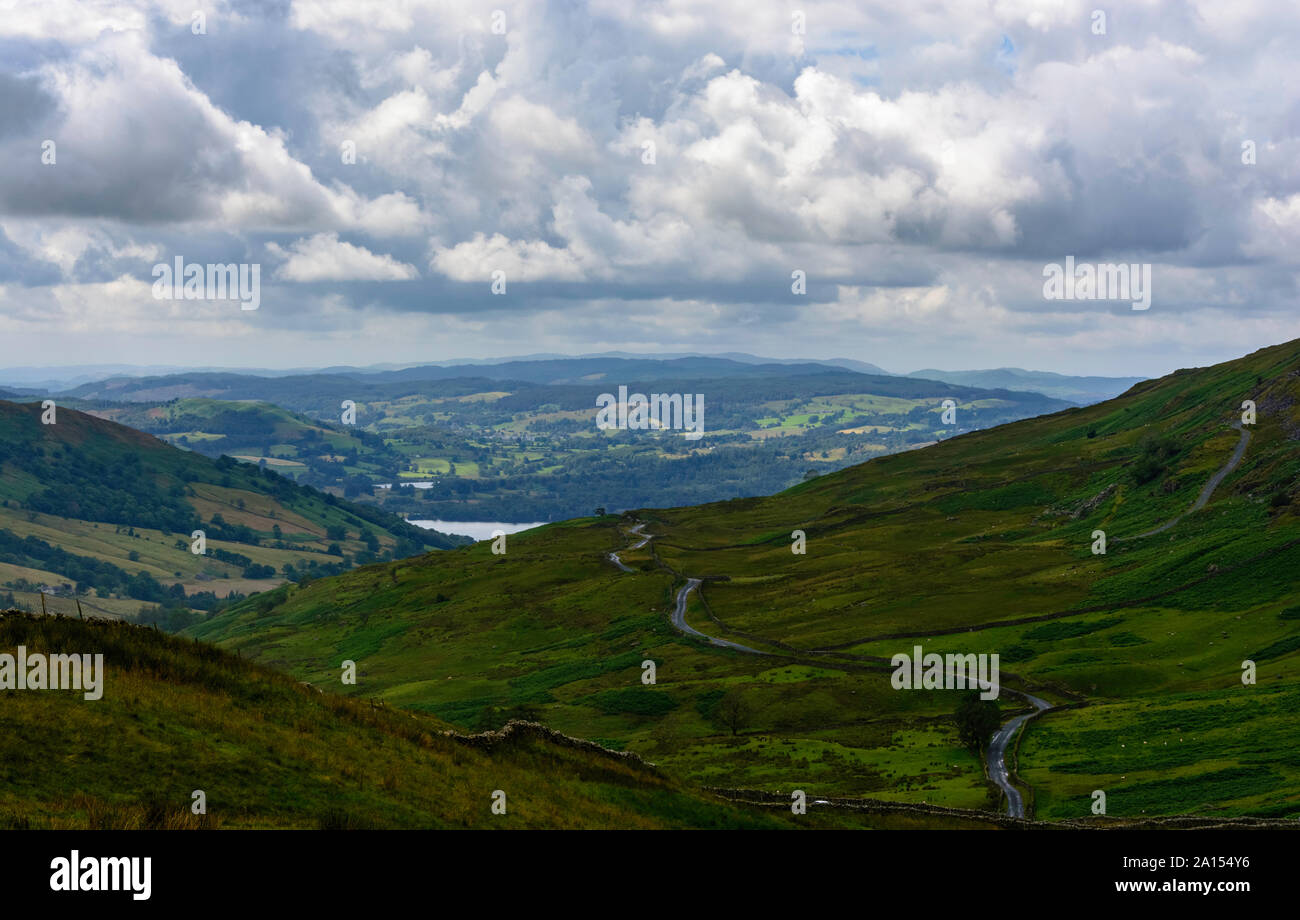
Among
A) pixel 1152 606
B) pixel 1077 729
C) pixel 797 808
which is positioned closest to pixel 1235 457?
pixel 1152 606

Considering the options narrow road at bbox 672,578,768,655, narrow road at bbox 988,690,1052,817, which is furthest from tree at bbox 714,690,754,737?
narrow road at bbox 988,690,1052,817

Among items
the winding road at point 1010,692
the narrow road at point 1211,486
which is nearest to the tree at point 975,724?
the winding road at point 1010,692

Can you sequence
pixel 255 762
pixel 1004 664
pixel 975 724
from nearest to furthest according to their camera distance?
pixel 255 762, pixel 975 724, pixel 1004 664

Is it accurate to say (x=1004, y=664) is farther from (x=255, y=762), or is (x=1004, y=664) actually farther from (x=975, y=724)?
(x=255, y=762)

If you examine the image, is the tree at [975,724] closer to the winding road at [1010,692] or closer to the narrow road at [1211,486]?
the winding road at [1010,692]

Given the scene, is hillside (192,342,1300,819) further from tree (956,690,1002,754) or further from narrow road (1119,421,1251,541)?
tree (956,690,1002,754)

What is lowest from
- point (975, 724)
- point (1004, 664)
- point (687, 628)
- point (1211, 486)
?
point (975, 724)

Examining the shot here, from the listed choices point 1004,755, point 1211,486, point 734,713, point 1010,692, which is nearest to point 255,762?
point 1004,755

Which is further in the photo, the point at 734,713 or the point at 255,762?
the point at 734,713
